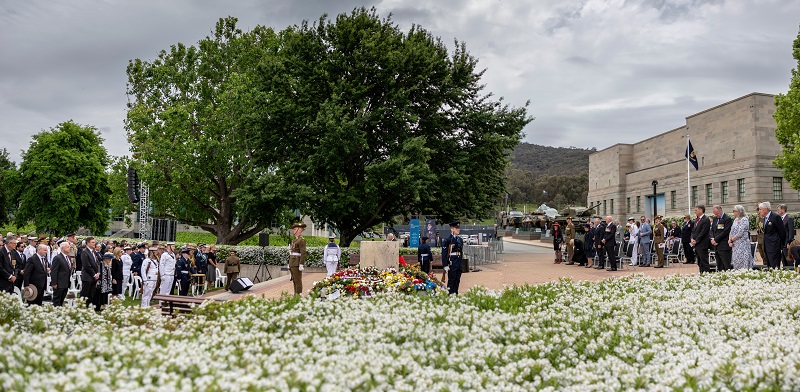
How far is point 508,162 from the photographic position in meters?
29.6

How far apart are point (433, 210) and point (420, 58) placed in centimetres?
759

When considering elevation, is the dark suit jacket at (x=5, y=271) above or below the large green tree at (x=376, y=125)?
below

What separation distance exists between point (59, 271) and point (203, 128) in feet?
62.9

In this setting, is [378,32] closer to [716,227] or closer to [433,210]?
[433,210]

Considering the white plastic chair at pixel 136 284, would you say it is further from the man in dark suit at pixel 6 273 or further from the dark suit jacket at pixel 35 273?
the man in dark suit at pixel 6 273

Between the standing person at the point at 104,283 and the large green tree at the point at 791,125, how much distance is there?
34422mm

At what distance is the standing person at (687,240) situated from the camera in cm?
2091

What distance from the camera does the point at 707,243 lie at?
1558 cm

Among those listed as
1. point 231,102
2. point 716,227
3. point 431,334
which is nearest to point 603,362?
point 431,334

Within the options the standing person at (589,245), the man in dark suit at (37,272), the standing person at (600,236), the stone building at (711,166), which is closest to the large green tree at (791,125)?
the stone building at (711,166)

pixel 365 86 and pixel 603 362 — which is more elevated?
pixel 365 86

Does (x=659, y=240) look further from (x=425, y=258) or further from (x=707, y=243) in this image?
(x=425, y=258)

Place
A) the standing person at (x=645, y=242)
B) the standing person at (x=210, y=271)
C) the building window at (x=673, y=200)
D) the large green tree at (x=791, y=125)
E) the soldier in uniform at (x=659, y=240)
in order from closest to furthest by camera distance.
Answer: the standing person at (x=210, y=271) < the soldier in uniform at (x=659, y=240) < the standing person at (x=645, y=242) < the large green tree at (x=791, y=125) < the building window at (x=673, y=200)

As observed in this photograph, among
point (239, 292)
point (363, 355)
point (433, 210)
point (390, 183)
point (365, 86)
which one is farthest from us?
point (433, 210)
